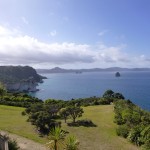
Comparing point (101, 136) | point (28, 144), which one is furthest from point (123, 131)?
point (28, 144)

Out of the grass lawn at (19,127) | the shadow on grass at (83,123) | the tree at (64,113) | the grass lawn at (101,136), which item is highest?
the tree at (64,113)

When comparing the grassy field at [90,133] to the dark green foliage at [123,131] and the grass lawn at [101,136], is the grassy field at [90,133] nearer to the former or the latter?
the grass lawn at [101,136]

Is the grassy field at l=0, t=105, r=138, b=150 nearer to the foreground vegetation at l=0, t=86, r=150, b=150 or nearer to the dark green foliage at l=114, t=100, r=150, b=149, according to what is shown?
the foreground vegetation at l=0, t=86, r=150, b=150

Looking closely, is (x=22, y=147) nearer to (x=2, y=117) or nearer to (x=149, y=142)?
(x=149, y=142)

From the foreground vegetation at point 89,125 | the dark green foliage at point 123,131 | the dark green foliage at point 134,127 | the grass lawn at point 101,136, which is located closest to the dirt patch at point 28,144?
the foreground vegetation at point 89,125

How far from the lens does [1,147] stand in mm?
21312

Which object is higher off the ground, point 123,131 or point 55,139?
point 55,139

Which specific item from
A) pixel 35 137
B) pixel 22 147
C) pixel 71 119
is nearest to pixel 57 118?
pixel 71 119

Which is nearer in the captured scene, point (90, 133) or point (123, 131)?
point (90, 133)

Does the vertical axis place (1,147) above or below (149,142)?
above

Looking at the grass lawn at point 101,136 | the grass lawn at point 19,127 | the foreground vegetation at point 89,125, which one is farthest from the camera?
the foreground vegetation at point 89,125

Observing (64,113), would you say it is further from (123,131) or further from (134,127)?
(134,127)

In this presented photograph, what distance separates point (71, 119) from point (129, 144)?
13.7m

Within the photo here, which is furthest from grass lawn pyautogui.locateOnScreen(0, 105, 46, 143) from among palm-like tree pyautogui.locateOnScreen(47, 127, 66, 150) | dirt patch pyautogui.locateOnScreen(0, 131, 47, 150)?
palm-like tree pyautogui.locateOnScreen(47, 127, 66, 150)
